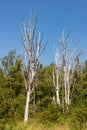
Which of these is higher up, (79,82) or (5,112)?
(79,82)

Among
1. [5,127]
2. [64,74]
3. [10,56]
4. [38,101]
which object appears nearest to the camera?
[5,127]

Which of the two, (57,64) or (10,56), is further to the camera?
(10,56)

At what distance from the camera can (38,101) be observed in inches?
1529

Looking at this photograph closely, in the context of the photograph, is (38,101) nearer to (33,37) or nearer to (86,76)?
(86,76)

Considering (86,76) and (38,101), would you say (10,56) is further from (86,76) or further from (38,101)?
(86,76)

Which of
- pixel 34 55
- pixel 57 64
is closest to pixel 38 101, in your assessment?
pixel 57 64

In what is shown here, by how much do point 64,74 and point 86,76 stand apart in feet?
34.4

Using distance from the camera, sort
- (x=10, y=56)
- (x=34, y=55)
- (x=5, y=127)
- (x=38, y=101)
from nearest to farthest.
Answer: (x=5, y=127) → (x=34, y=55) → (x=38, y=101) → (x=10, y=56)

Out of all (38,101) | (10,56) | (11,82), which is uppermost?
(10,56)

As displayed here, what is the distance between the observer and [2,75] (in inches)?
1586

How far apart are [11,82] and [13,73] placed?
1.21 metres

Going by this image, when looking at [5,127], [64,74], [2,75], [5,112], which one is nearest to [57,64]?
[64,74]

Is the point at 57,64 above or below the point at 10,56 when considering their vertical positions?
below

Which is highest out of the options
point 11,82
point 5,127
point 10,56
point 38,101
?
point 10,56
